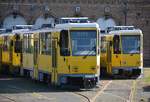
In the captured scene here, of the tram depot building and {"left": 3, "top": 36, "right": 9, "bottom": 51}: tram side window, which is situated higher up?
the tram depot building

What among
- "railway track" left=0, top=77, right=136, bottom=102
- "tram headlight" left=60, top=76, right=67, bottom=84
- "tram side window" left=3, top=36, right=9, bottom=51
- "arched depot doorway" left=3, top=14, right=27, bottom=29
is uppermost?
"arched depot doorway" left=3, top=14, right=27, bottom=29

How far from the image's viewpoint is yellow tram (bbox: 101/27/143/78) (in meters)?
39.8

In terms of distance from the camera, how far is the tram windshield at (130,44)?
130 ft

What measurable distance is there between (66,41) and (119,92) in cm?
321

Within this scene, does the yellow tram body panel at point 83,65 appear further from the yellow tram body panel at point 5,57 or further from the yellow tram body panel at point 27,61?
the yellow tram body panel at point 5,57

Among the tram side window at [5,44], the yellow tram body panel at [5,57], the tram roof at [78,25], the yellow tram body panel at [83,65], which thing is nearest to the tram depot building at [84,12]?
the yellow tram body panel at [5,57]

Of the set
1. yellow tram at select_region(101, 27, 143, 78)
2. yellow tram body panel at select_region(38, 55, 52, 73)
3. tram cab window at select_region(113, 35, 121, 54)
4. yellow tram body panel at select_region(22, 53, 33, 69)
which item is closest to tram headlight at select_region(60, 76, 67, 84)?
yellow tram body panel at select_region(38, 55, 52, 73)

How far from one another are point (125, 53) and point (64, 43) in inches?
431

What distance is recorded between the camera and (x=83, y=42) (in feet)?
97.0

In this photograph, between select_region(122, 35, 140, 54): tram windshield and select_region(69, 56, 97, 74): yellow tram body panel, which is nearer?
select_region(69, 56, 97, 74): yellow tram body panel

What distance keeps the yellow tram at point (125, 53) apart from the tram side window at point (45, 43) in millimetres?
7941

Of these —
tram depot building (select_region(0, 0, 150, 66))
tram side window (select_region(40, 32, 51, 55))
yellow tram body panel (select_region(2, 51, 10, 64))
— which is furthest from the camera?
tram depot building (select_region(0, 0, 150, 66))

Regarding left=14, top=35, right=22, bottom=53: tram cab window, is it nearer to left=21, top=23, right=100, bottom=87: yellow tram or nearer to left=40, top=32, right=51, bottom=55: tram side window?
left=40, top=32, right=51, bottom=55: tram side window

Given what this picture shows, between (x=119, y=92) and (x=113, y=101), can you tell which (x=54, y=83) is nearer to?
(x=119, y=92)
